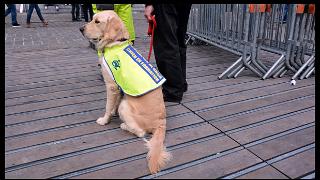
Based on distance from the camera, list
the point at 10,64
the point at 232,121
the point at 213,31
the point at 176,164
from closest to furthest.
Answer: the point at 176,164 → the point at 232,121 → the point at 10,64 → the point at 213,31

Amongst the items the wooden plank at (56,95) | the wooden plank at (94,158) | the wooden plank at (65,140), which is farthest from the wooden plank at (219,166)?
the wooden plank at (56,95)

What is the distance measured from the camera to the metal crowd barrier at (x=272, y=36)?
4055mm

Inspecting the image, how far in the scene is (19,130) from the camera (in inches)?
102

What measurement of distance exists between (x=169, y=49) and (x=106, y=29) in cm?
70

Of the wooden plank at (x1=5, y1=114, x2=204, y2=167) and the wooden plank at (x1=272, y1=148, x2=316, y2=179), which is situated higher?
the wooden plank at (x1=272, y1=148, x2=316, y2=179)

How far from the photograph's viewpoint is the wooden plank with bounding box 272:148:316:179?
205 centimetres

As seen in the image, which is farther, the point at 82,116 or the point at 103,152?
the point at 82,116

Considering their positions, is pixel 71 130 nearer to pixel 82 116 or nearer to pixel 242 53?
pixel 82 116

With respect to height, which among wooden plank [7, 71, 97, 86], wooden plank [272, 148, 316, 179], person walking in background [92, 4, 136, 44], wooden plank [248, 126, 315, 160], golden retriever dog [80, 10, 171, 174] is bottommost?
wooden plank [272, 148, 316, 179]

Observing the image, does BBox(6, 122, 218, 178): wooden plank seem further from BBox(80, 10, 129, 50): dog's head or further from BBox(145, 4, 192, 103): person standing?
BBox(80, 10, 129, 50): dog's head

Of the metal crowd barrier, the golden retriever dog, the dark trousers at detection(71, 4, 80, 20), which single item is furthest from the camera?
the dark trousers at detection(71, 4, 80, 20)

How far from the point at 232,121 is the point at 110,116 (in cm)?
108

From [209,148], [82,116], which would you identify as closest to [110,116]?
[82,116]

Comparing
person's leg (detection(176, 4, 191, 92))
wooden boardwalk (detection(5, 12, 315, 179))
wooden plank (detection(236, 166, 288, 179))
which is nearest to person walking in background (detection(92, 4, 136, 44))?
person's leg (detection(176, 4, 191, 92))
